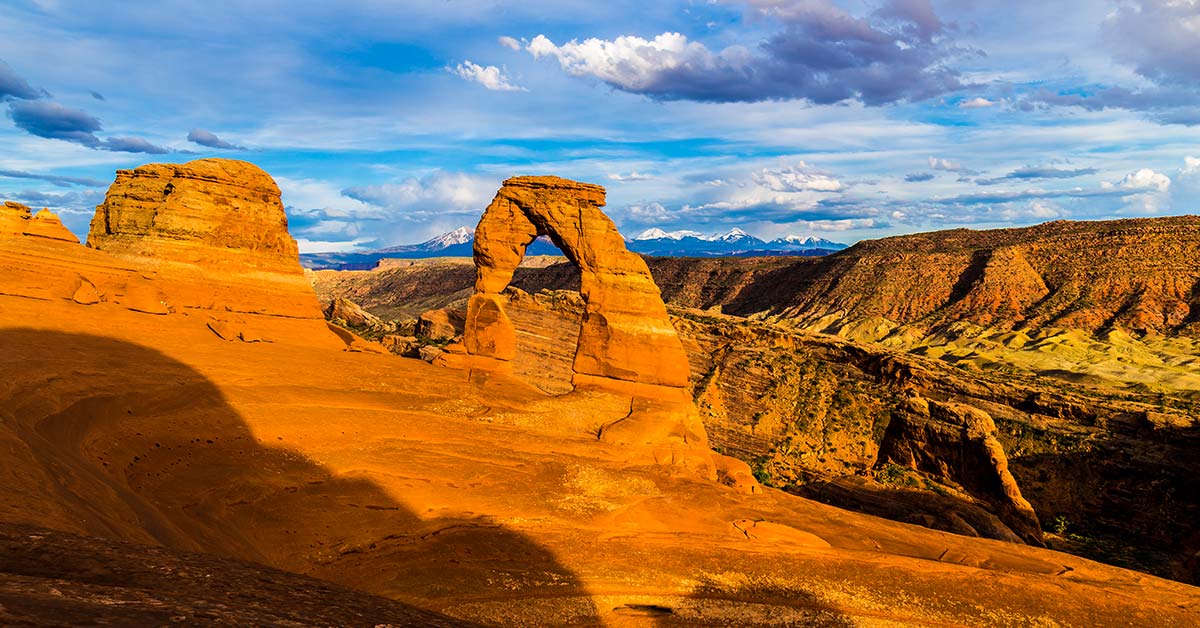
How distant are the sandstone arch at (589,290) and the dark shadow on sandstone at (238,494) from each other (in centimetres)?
1110

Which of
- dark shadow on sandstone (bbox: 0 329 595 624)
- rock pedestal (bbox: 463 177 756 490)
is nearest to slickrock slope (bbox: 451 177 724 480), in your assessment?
rock pedestal (bbox: 463 177 756 490)

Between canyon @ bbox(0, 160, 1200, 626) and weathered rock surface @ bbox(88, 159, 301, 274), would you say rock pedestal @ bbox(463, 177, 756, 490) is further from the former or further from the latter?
weathered rock surface @ bbox(88, 159, 301, 274)

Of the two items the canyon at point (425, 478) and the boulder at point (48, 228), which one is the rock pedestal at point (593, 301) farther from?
the boulder at point (48, 228)

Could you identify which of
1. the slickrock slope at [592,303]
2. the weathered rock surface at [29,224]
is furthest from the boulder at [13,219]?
the slickrock slope at [592,303]

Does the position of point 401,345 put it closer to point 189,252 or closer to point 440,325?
point 440,325

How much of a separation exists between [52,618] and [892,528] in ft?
56.4

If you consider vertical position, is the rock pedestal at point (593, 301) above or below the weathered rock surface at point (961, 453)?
above

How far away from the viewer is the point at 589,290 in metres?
24.6

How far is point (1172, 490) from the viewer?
2877 cm

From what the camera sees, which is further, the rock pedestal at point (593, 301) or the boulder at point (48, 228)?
the rock pedestal at point (593, 301)

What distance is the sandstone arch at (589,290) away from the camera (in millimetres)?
24125

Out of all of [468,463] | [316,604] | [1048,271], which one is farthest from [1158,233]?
[316,604]

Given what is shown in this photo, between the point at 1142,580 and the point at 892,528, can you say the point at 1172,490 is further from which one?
the point at 892,528

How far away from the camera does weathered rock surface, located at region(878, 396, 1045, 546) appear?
28.2 meters
